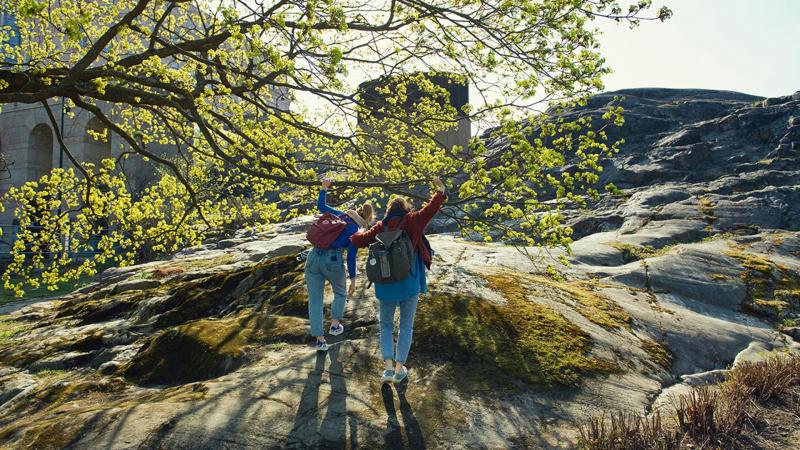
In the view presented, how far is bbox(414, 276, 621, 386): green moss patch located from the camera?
22.0ft

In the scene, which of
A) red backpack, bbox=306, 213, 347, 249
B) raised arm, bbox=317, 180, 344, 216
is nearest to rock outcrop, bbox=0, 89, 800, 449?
red backpack, bbox=306, 213, 347, 249

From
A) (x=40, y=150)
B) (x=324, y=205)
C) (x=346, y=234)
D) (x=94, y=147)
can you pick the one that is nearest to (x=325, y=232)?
(x=346, y=234)

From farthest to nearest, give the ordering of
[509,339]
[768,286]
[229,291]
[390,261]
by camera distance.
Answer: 1. [768,286]
2. [229,291]
3. [509,339]
4. [390,261]

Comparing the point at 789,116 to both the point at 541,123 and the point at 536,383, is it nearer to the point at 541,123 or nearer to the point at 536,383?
the point at 541,123

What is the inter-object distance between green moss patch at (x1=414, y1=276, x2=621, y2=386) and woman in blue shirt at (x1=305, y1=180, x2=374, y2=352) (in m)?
1.30

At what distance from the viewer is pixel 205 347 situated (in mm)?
7691

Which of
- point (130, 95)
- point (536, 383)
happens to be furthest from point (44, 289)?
point (536, 383)

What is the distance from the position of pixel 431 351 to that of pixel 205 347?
11.9 feet

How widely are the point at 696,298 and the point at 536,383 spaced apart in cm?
662

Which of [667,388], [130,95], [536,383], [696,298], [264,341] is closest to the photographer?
[536,383]

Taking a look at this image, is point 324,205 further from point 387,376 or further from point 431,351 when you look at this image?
point 387,376

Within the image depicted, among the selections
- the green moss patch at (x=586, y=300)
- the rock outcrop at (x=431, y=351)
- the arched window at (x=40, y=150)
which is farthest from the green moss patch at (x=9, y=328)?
the arched window at (x=40, y=150)

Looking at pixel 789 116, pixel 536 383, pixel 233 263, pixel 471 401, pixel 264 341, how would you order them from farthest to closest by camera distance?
pixel 789 116, pixel 233 263, pixel 264 341, pixel 536 383, pixel 471 401

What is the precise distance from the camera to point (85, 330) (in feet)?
37.5
